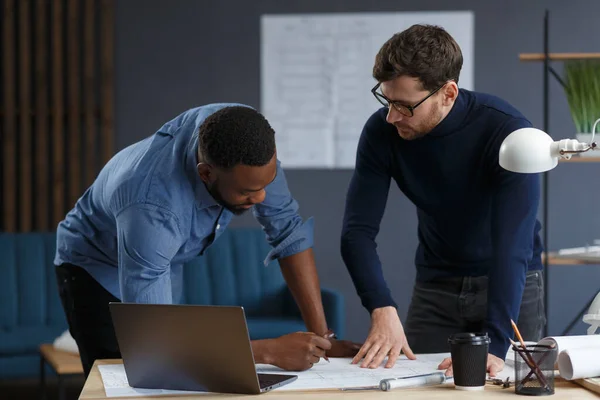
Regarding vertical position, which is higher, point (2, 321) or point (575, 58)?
point (575, 58)

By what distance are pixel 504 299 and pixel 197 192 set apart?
31.9 inches

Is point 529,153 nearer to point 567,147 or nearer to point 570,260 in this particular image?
point 567,147

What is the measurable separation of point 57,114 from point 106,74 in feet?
1.27

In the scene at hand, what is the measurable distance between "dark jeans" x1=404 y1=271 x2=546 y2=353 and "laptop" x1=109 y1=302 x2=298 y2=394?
0.75 m

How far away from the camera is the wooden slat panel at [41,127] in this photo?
5266 mm

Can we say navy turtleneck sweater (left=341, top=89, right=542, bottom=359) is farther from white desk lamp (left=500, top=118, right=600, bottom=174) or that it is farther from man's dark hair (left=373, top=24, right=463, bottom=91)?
white desk lamp (left=500, top=118, right=600, bottom=174)

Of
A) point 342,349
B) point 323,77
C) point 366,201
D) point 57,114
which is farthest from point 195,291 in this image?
point 342,349

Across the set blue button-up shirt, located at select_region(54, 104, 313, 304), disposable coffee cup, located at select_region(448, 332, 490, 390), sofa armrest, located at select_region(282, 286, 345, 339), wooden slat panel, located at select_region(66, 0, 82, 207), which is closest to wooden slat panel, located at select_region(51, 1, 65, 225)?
wooden slat panel, located at select_region(66, 0, 82, 207)

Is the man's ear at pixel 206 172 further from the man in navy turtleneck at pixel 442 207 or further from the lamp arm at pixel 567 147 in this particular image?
the lamp arm at pixel 567 147

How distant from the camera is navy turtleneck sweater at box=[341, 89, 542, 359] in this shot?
2.32 meters

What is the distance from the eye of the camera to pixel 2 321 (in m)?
4.67

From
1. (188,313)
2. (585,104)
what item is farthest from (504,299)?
(585,104)

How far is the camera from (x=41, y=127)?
5266 mm

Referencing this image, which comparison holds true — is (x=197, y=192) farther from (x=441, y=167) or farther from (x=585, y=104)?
(x=585, y=104)
